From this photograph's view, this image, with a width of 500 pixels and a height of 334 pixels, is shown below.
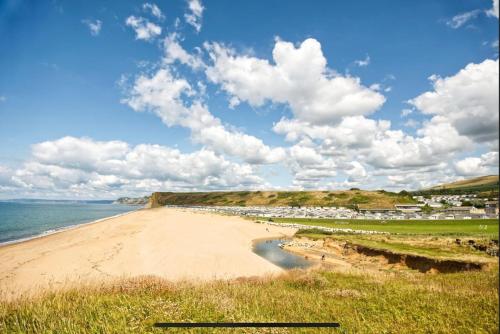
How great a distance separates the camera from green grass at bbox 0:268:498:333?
7.72 metres

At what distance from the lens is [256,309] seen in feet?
30.6

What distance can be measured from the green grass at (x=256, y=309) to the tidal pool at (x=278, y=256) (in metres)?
24.3

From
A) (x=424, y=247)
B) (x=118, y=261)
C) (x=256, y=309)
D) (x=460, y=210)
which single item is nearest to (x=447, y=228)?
(x=424, y=247)

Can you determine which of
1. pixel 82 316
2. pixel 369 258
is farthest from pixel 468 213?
pixel 82 316

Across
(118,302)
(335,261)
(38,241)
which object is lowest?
(335,261)

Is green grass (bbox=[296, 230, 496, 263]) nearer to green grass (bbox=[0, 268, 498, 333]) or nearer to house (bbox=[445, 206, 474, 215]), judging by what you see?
green grass (bbox=[0, 268, 498, 333])

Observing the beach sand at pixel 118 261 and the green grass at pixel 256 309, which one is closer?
the green grass at pixel 256 309

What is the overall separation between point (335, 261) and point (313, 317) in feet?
106

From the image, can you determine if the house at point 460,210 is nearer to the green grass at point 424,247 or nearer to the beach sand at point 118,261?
the green grass at point 424,247

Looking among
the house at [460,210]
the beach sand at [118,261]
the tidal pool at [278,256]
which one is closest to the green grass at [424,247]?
the tidal pool at [278,256]

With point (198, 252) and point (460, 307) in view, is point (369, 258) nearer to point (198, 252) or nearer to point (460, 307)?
point (198, 252)

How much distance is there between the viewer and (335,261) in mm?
39094

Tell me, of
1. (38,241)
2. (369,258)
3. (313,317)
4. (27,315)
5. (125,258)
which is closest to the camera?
(27,315)

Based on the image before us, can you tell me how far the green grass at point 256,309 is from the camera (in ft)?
25.3
